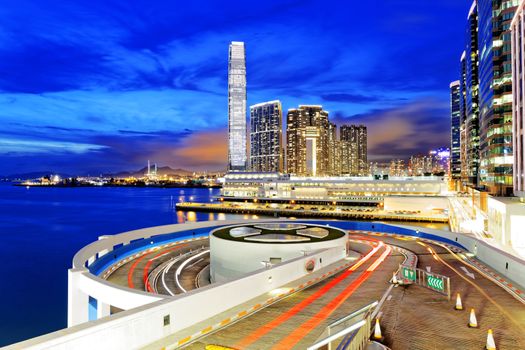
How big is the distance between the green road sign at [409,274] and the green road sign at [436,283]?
0.94m

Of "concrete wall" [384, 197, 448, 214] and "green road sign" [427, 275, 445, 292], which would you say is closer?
"green road sign" [427, 275, 445, 292]

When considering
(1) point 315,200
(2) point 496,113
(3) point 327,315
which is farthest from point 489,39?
(3) point 327,315

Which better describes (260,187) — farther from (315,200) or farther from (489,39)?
(489,39)

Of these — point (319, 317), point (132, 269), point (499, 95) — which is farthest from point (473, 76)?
point (319, 317)

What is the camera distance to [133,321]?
10094mm

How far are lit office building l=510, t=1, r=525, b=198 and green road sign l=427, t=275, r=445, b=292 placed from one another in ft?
173

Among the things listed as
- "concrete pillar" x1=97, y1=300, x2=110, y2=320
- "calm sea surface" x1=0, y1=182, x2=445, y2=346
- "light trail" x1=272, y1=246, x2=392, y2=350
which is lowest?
"calm sea surface" x1=0, y1=182, x2=445, y2=346

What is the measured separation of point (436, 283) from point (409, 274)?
1.73 m

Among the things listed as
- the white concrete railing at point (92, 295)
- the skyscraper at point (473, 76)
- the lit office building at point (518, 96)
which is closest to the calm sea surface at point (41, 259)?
the white concrete railing at point (92, 295)

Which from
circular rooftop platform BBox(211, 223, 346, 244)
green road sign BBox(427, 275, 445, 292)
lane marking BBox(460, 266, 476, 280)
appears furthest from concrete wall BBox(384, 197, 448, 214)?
green road sign BBox(427, 275, 445, 292)

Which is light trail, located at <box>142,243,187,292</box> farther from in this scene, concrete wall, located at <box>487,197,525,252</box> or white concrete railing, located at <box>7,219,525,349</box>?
concrete wall, located at <box>487,197,525,252</box>

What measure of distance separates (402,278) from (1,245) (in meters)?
76.4

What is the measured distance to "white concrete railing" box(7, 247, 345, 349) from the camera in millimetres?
8945

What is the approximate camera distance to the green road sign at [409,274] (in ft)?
57.1
